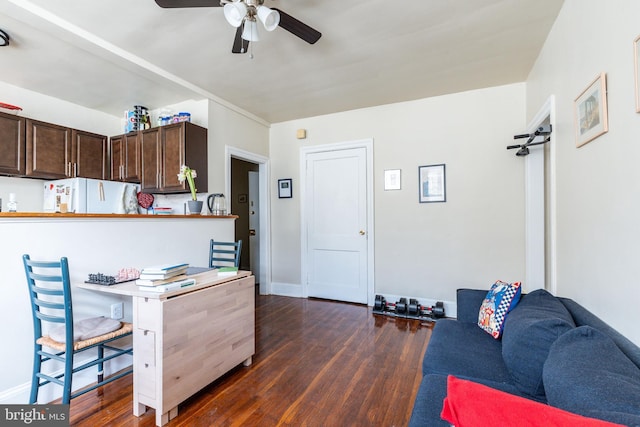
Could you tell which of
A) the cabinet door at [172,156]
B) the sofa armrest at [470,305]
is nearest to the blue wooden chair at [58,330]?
the cabinet door at [172,156]

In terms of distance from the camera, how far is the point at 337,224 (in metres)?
4.04

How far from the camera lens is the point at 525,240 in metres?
3.05

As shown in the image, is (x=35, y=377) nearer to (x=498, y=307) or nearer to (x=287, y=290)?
(x=498, y=307)

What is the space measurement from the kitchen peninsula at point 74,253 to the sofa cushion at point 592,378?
263cm

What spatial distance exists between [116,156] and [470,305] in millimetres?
4232

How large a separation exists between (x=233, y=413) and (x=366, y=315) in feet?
6.70

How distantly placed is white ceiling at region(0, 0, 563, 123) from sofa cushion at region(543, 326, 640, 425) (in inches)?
82.2

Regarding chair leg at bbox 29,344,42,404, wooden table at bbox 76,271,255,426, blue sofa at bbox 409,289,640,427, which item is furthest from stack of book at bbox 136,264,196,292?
blue sofa at bbox 409,289,640,427

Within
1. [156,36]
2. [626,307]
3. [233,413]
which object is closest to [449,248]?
[626,307]

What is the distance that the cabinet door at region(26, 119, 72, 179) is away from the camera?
3025mm

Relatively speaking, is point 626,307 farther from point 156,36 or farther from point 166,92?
point 166,92

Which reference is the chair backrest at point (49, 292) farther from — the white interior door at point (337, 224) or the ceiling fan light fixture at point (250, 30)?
the white interior door at point (337, 224)

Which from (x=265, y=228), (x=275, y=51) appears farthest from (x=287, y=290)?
(x=275, y=51)

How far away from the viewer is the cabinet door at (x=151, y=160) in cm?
324
